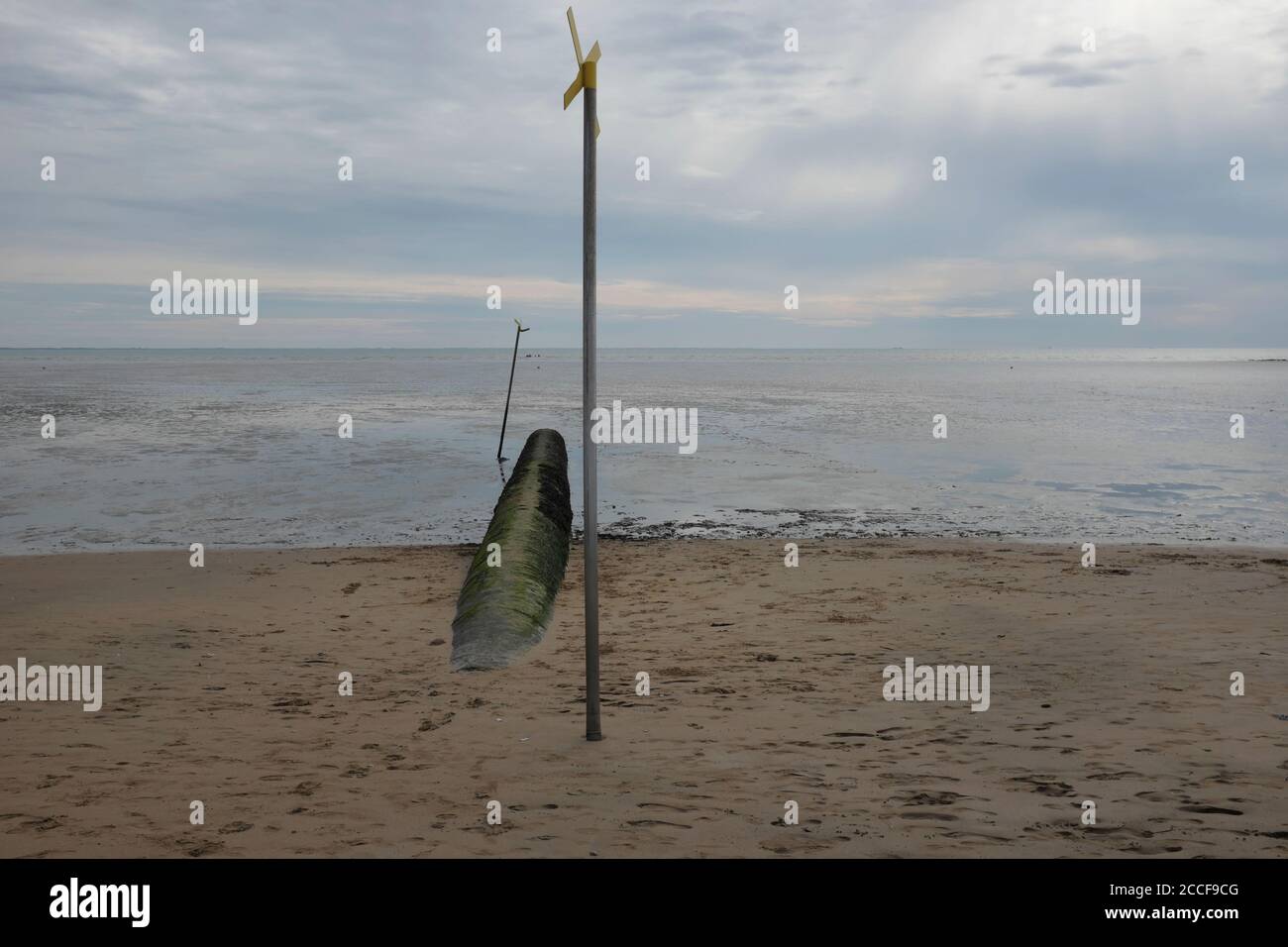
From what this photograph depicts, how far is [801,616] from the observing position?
12219 mm

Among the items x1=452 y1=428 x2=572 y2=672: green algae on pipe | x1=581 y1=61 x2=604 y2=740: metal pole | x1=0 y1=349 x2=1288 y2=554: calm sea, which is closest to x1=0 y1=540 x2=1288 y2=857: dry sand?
x1=452 y1=428 x2=572 y2=672: green algae on pipe

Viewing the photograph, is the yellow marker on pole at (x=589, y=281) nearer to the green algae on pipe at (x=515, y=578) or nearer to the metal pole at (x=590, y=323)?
the metal pole at (x=590, y=323)

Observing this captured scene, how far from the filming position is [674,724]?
7.78 m

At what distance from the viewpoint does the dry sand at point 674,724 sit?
5.42 m

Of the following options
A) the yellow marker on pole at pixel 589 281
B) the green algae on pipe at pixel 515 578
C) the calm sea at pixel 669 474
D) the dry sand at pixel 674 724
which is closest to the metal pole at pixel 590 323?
the yellow marker on pole at pixel 589 281

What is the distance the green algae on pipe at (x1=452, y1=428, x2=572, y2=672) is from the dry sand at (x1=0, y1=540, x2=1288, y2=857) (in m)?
0.33

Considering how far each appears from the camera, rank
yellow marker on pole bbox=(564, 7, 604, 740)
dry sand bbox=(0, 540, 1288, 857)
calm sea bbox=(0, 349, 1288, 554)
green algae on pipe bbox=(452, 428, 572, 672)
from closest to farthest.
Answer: dry sand bbox=(0, 540, 1288, 857)
yellow marker on pole bbox=(564, 7, 604, 740)
green algae on pipe bbox=(452, 428, 572, 672)
calm sea bbox=(0, 349, 1288, 554)

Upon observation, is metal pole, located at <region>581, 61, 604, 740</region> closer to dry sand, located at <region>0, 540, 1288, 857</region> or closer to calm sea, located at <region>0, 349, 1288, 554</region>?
dry sand, located at <region>0, 540, 1288, 857</region>

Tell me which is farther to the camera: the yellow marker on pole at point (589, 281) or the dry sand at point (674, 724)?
the yellow marker on pole at point (589, 281)

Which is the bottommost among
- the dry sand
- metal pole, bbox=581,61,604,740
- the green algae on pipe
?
the dry sand

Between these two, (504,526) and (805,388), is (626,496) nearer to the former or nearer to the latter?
(504,526)

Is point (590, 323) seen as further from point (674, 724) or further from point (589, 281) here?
point (674, 724)

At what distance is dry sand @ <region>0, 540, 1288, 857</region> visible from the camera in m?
5.42

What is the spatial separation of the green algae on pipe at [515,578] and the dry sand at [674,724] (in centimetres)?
33
